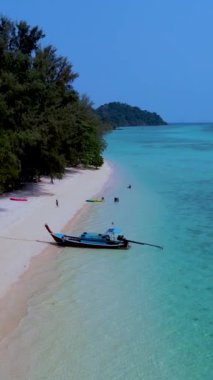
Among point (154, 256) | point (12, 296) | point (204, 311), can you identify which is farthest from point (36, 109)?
point (204, 311)

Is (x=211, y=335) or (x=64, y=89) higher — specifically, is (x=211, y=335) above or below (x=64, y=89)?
below

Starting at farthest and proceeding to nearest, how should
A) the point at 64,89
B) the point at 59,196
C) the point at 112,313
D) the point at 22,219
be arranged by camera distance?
the point at 64,89 → the point at 59,196 → the point at 22,219 → the point at 112,313

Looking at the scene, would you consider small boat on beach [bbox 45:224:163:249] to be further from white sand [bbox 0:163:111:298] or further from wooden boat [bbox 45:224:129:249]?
white sand [bbox 0:163:111:298]

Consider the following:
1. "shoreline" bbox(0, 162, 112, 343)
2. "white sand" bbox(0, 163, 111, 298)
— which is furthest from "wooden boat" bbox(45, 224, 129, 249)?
"white sand" bbox(0, 163, 111, 298)

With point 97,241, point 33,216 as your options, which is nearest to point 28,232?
point 33,216

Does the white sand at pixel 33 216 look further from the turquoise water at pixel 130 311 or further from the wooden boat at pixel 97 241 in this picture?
the turquoise water at pixel 130 311

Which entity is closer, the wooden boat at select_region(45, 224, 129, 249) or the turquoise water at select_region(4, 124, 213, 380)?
the turquoise water at select_region(4, 124, 213, 380)

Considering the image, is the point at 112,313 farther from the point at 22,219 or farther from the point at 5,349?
the point at 22,219

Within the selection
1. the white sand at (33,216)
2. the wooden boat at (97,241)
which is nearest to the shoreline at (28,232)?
the white sand at (33,216)
